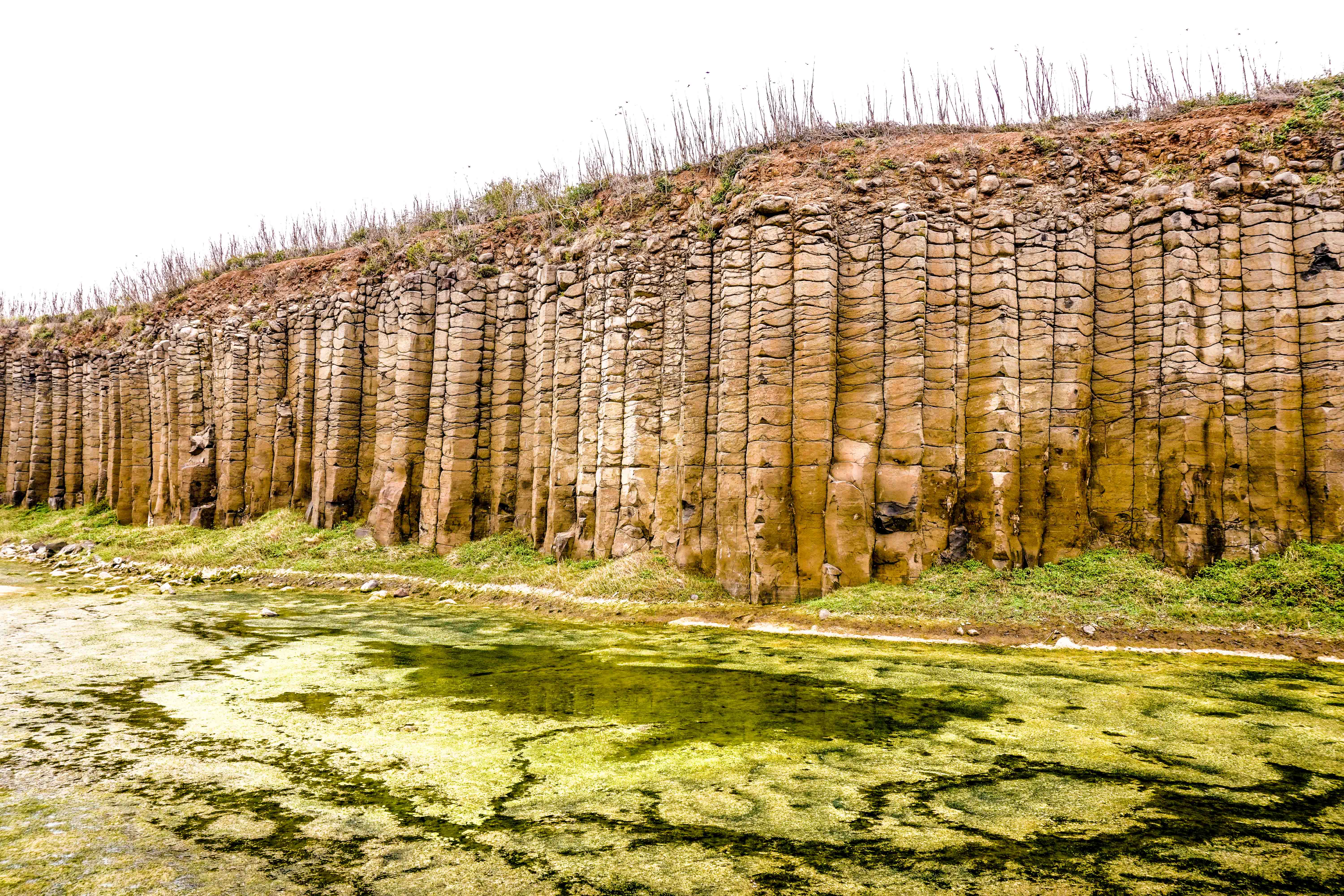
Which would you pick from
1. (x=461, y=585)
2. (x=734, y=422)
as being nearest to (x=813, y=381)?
(x=734, y=422)

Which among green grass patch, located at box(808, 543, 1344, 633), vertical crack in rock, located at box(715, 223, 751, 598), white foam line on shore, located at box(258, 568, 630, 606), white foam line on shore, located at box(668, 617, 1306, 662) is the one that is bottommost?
white foam line on shore, located at box(668, 617, 1306, 662)

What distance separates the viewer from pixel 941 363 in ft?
39.2

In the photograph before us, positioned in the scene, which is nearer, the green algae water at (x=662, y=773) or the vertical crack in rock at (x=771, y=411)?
the green algae water at (x=662, y=773)

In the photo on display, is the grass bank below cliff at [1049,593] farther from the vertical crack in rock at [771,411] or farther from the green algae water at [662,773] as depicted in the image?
the green algae water at [662,773]

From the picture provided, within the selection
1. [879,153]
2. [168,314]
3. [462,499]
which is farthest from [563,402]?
[168,314]

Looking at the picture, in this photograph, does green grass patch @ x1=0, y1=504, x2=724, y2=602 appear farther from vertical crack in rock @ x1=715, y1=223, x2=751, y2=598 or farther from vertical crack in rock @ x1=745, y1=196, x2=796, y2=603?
vertical crack in rock @ x1=745, y1=196, x2=796, y2=603

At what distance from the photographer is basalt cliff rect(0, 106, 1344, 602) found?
11047 millimetres

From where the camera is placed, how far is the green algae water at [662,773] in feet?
11.4

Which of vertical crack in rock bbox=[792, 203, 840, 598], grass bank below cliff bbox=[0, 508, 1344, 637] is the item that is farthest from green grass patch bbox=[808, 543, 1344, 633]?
vertical crack in rock bbox=[792, 203, 840, 598]

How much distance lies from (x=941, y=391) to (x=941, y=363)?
1.49 ft

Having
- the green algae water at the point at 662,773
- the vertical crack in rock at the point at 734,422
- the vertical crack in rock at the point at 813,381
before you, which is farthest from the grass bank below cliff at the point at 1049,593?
the green algae water at the point at 662,773

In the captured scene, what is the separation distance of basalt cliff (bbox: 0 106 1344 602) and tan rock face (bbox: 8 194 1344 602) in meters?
0.04

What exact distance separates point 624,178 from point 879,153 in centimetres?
630

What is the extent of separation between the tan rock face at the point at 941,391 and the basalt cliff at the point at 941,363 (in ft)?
0.13
